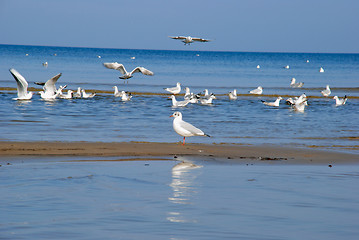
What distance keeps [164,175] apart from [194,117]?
11.7 m

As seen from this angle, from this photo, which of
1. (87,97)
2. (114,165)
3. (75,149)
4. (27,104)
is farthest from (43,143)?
(87,97)

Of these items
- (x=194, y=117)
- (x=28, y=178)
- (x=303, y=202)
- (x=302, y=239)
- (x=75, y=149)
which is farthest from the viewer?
(x=194, y=117)

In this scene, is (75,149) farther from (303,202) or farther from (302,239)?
(302,239)

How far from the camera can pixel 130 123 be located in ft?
60.0

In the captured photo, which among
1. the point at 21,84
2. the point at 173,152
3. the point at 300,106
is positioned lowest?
the point at 173,152

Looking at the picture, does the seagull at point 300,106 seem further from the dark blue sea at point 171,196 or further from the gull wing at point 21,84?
the gull wing at point 21,84

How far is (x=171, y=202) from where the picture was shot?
24.4ft

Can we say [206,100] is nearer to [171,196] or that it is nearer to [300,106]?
[300,106]

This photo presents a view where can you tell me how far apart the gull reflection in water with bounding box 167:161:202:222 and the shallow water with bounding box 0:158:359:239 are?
0.5 inches

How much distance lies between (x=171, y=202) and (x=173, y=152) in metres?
4.54

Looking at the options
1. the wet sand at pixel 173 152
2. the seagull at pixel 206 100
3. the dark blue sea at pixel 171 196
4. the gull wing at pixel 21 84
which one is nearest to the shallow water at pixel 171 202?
the dark blue sea at pixel 171 196

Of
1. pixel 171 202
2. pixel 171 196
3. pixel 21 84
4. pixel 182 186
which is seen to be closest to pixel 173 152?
pixel 182 186

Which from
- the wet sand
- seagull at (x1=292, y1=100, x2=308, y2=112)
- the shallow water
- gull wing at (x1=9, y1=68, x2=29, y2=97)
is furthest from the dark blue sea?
seagull at (x1=292, y1=100, x2=308, y2=112)

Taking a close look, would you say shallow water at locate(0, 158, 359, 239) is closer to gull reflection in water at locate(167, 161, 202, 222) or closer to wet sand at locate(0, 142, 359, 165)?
gull reflection in water at locate(167, 161, 202, 222)
